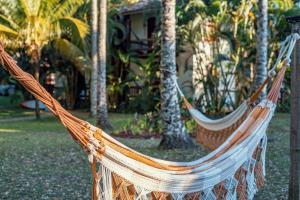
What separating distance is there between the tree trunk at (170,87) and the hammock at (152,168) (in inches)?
138

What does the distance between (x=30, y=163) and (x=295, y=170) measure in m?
3.97

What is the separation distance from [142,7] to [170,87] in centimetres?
1038

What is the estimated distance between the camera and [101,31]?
1151 cm

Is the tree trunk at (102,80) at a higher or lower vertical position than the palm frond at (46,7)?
lower

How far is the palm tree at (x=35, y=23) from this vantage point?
13.3m

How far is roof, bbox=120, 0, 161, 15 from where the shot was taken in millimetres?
17044

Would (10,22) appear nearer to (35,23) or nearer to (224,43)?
(35,23)

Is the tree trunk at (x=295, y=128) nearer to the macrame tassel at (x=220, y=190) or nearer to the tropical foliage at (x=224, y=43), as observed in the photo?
the macrame tassel at (x=220, y=190)

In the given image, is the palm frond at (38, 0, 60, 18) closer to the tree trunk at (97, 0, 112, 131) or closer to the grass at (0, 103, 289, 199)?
the tree trunk at (97, 0, 112, 131)

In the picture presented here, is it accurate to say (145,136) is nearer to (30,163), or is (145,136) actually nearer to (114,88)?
(30,163)

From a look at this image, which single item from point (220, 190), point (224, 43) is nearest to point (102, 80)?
point (224, 43)

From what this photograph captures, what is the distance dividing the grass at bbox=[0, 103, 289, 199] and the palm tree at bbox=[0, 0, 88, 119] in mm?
3239

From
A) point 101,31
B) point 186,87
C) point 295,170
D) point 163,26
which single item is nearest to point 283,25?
point 186,87

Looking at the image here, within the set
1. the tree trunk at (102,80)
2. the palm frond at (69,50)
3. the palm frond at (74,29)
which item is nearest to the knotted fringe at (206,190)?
the tree trunk at (102,80)
